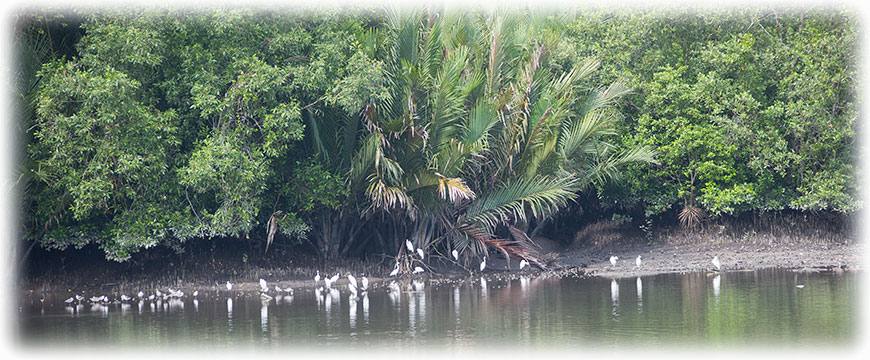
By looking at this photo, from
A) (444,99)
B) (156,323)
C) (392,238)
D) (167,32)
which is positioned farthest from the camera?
(392,238)

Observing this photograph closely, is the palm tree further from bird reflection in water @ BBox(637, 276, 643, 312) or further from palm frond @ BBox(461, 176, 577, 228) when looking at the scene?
bird reflection in water @ BBox(637, 276, 643, 312)

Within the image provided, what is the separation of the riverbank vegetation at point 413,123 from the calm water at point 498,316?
7.32 feet

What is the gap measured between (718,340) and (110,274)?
14.1 m

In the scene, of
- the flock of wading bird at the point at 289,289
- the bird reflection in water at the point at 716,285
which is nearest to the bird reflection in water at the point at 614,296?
the bird reflection in water at the point at 716,285

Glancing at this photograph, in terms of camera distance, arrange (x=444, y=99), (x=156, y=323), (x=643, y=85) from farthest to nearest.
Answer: (x=643, y=85), (x=444, y=99), (x=156, y=323)

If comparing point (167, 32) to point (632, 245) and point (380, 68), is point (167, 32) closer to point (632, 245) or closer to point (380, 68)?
point (380, 68)

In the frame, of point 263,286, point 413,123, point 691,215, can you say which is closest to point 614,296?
point 413,123

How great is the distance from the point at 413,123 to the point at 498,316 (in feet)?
22.0

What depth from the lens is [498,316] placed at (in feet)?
53.3

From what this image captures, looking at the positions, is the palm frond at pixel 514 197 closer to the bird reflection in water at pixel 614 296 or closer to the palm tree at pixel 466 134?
the palm tree at pixel 466 134

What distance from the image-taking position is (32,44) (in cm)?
1964

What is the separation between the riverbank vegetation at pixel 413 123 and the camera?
768 inches

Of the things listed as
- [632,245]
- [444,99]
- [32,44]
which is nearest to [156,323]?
[32,44]

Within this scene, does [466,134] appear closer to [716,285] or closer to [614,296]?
[614,296]
